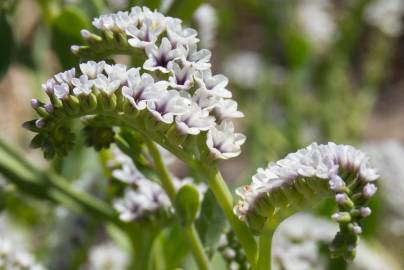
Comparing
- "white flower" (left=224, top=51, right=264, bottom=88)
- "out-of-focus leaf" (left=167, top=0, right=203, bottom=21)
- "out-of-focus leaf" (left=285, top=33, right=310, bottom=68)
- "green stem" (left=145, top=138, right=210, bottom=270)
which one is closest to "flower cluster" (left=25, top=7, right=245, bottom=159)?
"green stem" (left=145, top=138, right=210, bottom=270)

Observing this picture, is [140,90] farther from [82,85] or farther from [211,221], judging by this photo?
[211,221]

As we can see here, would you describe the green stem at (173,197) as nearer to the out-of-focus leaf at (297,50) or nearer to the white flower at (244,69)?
the out-of-focus leaf at (297,50)

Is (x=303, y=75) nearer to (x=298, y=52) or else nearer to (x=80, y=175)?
(x=298, y=52)

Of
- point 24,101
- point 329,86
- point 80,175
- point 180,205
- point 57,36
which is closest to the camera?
point 180,205

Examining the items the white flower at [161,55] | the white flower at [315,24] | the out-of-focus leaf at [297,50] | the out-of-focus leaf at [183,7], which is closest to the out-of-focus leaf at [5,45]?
the out-of-focus leaf at [183,7]

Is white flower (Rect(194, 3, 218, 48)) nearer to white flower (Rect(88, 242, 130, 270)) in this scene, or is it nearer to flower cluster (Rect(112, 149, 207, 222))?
flower cluster (Rect(112, 149, 207, 222))

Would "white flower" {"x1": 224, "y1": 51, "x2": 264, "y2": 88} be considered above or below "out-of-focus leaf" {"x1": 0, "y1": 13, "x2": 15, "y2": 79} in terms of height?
above

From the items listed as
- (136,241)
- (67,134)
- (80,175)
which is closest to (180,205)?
(67,134)
